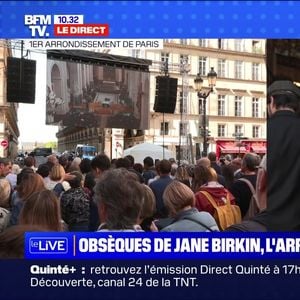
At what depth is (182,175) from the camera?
4.41 meters

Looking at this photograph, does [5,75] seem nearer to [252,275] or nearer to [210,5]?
[210,5]

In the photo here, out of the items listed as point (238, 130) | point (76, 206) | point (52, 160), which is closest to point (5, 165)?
point (52, 160)

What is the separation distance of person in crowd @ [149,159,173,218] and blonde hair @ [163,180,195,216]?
60 cm

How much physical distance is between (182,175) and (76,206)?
3.80ft

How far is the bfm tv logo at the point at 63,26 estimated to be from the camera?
353cm

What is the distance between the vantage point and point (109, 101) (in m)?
3.65

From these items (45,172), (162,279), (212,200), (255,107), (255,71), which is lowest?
(162,279)

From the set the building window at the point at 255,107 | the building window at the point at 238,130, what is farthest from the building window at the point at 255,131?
the building window at the point at 238,130

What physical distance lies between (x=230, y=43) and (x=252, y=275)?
1.50 meters

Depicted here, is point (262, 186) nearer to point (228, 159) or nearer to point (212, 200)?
point (212, 200)

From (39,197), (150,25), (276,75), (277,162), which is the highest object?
(150,25)

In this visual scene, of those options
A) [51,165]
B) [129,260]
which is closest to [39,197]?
[129,260]

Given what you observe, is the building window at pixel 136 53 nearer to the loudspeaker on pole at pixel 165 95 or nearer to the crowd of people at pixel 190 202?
the loudspeaker on pole at pixel 165 95

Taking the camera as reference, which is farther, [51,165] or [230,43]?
[51,165]
